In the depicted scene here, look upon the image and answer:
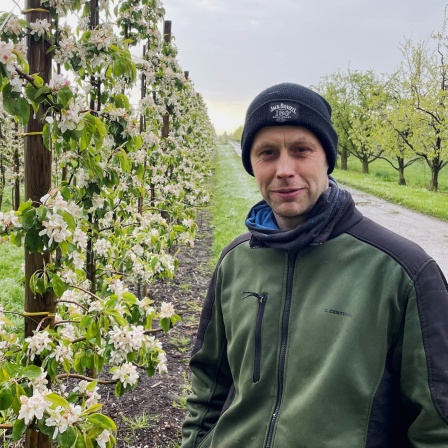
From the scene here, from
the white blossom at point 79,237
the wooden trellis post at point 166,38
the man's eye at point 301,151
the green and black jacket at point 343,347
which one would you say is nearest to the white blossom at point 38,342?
the white blossom at point 79,237

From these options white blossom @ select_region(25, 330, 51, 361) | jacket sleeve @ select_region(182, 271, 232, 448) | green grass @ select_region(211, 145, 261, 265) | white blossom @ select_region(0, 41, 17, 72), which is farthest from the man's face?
green grass @ select_region(211, 145, 261, 265)

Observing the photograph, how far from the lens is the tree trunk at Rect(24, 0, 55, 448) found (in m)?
2.15

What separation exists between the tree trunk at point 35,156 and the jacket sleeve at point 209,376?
78 cm

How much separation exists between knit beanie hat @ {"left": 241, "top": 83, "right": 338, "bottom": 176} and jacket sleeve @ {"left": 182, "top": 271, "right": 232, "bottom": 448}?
740 mm

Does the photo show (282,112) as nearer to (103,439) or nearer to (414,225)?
(103,439)

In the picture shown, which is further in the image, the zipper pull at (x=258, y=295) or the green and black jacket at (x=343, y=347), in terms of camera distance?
the zipper pull at (x=258, y=295)

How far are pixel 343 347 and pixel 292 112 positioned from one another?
2.88 ft

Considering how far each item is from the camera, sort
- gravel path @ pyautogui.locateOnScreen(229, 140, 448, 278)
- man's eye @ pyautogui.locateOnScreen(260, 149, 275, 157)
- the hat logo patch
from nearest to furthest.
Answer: the hat logo patch
man's eye @ pyautogui.locateOnScreen(260, 149, 275, 157)
gravel path @ pyautogui.locateOnScreen(229, 140, 448, 278)

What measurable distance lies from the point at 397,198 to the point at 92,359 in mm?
17092

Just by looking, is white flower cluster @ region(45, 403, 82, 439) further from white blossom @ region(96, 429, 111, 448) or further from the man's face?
the man's face

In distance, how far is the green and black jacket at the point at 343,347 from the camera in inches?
56.1

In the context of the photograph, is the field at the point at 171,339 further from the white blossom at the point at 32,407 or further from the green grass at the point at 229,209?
the white blossom at the point at 32,407

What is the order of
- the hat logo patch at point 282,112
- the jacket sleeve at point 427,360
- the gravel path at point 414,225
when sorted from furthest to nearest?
1. the gravel path at point 414,225
2. the hat logo patch at point 282,112
3. the jacket sleeve at point 427,360

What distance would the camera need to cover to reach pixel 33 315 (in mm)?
2324
